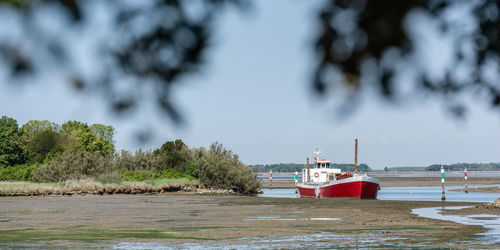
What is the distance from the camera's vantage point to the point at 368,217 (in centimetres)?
2814

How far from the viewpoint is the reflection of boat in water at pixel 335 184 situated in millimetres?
49219

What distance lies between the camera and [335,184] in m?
50.4

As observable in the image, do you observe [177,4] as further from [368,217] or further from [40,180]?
[40,180]

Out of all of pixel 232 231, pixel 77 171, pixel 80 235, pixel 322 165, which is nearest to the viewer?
pixel 80 235

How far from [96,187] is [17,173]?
15.0 meters

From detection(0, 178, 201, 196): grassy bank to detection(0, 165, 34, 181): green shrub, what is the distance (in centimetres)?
716

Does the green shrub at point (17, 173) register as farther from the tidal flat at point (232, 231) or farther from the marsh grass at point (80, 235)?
the marsh grass at point (80, 235)

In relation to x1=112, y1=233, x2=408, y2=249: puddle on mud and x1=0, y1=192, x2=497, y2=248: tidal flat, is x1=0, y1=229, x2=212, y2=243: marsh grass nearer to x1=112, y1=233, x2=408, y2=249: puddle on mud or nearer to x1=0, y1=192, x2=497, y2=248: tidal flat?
x1=0, y1=192, x2=497, y2=248: tidal flat

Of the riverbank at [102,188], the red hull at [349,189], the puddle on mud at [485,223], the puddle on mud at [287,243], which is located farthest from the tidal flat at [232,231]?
the riverbank at [102,188]

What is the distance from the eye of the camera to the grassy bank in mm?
55781

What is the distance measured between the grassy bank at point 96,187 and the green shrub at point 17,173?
23.5ft

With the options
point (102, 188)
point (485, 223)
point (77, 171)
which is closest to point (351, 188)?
point (485, 223)

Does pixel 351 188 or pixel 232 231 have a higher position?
pixel 351 188

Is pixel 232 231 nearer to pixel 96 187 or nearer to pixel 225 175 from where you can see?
pixel 96 187
